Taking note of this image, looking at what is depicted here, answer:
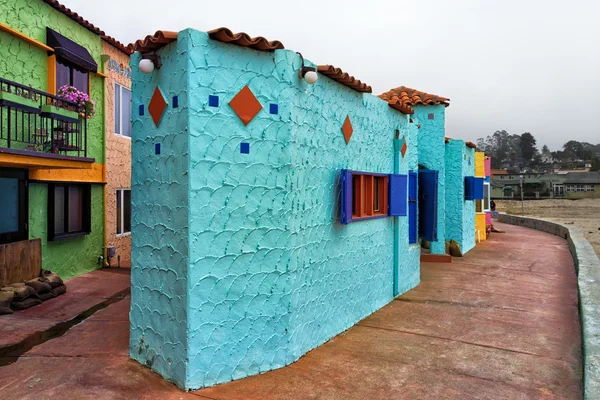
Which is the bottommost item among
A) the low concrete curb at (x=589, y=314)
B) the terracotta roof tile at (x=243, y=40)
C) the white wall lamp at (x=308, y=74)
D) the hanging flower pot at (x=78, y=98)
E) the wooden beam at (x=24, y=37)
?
the low concrete curb at (x=589, y=314)

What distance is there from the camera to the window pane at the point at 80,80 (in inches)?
383

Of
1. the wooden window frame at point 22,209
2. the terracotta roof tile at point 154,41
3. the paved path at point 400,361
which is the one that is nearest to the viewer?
the paved path at point 400,361

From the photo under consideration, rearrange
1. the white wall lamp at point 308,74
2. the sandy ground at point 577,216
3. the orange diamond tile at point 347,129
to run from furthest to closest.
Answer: the sandy ground at point 577,216, the orange diamond tile at point 347,129, the white wall lamp at point 308,74

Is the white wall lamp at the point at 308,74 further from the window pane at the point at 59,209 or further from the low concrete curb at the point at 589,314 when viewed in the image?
the window pane at the point at 59,209

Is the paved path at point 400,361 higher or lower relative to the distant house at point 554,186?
lower

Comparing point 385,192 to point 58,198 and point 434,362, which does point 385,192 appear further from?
point 58,198

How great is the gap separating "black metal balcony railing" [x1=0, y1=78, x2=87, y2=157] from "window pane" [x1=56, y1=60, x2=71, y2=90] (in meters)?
0.62

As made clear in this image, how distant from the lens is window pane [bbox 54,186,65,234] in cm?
945

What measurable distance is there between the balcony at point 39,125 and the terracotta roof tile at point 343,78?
A: 5127 millimetres

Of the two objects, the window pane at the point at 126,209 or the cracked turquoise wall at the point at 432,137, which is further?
the window pane at the point at 126,209

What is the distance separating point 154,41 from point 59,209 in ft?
22.0

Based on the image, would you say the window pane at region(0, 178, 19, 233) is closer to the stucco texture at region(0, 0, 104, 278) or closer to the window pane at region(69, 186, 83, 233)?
the stucco texture at region(0, 0, 104, 278)

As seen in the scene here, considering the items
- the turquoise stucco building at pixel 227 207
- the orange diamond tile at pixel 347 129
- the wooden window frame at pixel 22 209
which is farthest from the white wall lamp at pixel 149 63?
the wooden window frame at pixel 22 209

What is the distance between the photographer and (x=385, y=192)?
7.24 meters
